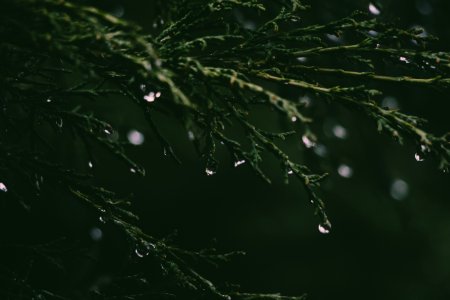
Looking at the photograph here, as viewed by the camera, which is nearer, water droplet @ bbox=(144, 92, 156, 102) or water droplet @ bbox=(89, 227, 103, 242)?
water droplet @ bbox=(144, 92, 156, 102)

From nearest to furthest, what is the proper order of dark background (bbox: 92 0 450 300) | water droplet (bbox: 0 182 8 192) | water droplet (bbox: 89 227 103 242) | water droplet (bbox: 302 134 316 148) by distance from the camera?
water droplet (bbox: 302 134 316 148) → water droplet (bbox: 0 182 8 192) → water droplet (bbox: 89 227 103 242) → dark background (bbox: 92 0 450 300)

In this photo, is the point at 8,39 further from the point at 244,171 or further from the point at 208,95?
the point at 244,171

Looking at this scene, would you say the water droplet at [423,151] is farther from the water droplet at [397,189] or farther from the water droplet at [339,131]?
the water droplet at [397,189]

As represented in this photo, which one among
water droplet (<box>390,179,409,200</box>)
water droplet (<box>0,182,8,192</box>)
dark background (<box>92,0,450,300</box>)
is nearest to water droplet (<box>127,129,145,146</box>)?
water droplet (<box>390,179,409,200</box>)

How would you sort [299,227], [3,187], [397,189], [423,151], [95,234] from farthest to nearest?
[299,227] < [397,189] < [95,234] < [3,187] < [423,151]

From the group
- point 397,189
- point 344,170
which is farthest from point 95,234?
point 397,189

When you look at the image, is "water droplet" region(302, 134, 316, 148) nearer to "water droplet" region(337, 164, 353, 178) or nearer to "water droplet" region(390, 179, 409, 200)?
"water droplet" region(337, 164, 353, 178)

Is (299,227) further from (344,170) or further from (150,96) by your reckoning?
(150,96)

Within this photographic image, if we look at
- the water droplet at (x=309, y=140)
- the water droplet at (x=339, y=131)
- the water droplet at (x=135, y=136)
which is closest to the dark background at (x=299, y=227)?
the water droplet at (x=135, y=136)

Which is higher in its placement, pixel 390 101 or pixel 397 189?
pixel 390 101

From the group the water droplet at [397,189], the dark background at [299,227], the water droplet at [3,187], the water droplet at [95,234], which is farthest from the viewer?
the dark background at [299,227]

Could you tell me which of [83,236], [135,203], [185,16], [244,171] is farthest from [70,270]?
[244,171]
